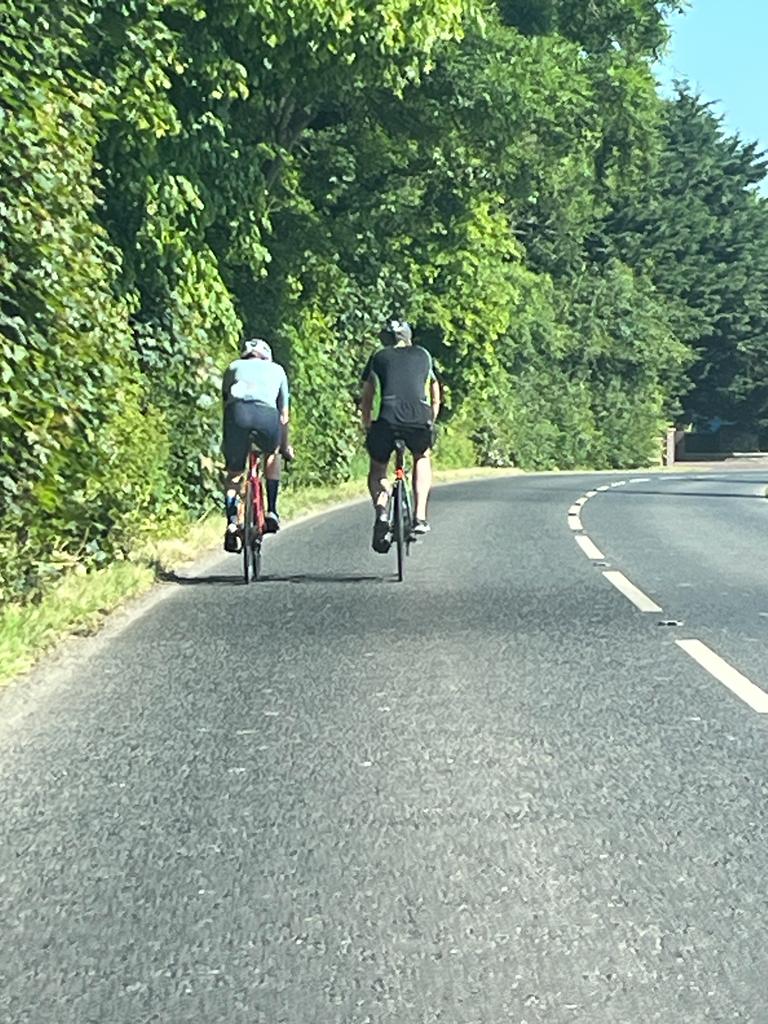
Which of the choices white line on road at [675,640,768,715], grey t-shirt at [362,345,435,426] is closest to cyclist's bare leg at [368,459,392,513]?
grey t-shirt at [362,345,435,426]

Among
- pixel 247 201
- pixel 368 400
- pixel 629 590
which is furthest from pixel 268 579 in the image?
pixel 247 201

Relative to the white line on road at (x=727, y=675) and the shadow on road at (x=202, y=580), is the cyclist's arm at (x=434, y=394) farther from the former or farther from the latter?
the white line on road at (x=727, y=675)

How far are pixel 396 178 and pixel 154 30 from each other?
38.9 feet

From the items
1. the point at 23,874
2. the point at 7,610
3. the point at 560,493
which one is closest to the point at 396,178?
the point at 560,493

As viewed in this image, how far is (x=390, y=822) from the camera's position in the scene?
5367 mm

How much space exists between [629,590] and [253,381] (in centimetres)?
338

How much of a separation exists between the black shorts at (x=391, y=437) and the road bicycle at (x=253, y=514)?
96 centimetres

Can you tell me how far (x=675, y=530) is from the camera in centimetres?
2002

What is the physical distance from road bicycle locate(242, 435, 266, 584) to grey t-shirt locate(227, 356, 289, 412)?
0.38 meters

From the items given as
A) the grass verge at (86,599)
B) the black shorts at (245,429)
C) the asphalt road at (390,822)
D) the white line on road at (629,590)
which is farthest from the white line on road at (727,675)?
the black shorts at (245,429)

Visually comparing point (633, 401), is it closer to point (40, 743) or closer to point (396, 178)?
point (396, 178)

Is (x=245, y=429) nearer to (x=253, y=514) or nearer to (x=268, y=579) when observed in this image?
(x=253, y=514)

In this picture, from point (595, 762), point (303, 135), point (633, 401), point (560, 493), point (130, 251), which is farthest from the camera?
point (633, 401)

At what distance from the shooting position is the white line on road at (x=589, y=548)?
15.4 m
